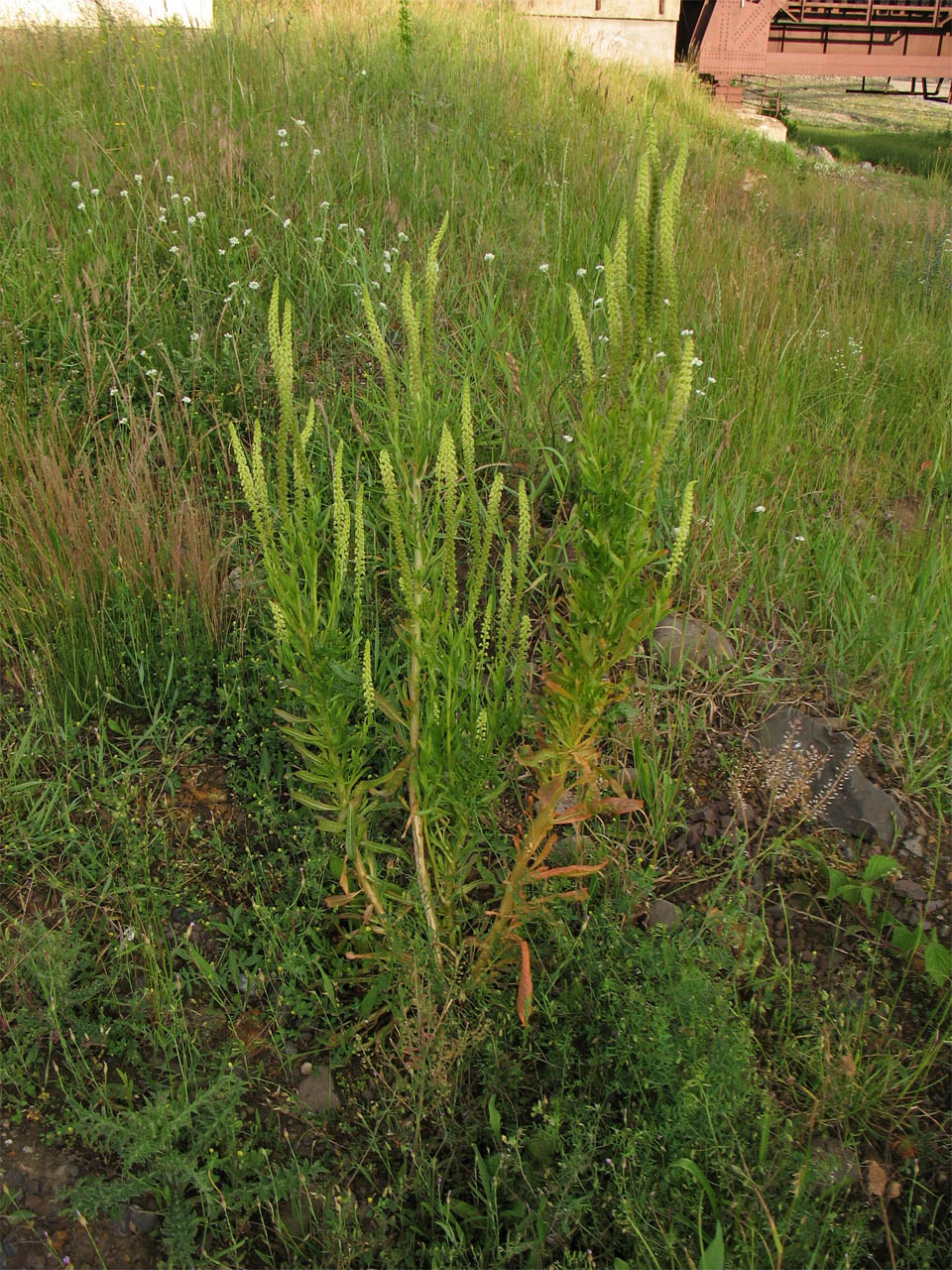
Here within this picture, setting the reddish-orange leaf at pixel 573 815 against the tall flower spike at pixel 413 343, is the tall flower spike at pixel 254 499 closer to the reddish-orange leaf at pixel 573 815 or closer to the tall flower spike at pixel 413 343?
the tall flower spike at pixel 413 343

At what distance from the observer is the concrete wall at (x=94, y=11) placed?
23.1 feet

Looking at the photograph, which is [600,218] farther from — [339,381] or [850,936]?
[850,936]

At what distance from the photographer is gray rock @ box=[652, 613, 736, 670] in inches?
117

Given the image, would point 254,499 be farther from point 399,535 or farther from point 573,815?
point 573,815

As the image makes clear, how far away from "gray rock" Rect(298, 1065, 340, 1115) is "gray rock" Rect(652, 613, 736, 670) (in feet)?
5.08

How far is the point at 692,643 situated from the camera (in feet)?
9.89

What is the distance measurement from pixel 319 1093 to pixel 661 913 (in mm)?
974

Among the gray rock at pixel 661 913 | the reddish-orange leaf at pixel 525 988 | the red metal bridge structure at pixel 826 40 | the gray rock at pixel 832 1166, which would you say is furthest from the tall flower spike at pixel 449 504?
the red metal bridge structure at pixel 826 40

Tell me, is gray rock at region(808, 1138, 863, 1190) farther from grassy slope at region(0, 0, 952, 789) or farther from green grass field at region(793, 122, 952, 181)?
green grass field at region(793, 122, 952, 181)

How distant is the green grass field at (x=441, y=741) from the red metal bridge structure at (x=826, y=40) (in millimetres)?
13702

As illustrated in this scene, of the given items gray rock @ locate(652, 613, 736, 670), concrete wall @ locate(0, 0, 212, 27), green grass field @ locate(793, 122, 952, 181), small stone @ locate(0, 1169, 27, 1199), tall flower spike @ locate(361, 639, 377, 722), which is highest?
concrete wall @ locate(0, 0, 212, 27)

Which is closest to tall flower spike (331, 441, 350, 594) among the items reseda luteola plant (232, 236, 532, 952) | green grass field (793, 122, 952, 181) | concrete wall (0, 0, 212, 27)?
reseda luteola plant (232, 236, 532, 952)

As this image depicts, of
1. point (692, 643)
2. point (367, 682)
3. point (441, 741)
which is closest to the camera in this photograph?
point (367, 682)

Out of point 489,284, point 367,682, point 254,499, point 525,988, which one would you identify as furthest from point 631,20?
point 525,988
